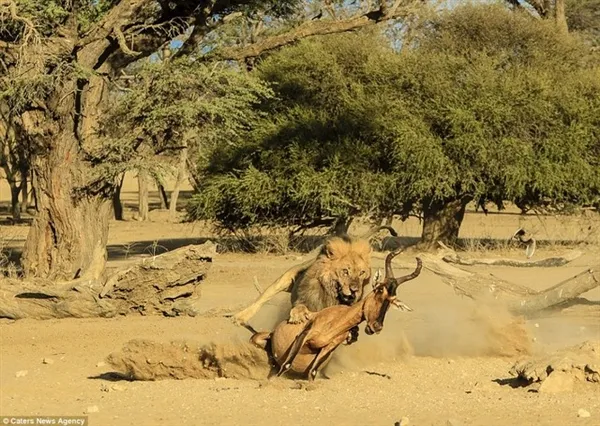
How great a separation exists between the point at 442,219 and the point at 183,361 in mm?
16633

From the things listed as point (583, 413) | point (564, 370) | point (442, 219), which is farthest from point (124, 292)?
point (442, 219)

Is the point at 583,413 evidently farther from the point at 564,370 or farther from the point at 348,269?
the point at 348,269

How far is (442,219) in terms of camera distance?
25.8m

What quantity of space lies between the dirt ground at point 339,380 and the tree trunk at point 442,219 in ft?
32.1

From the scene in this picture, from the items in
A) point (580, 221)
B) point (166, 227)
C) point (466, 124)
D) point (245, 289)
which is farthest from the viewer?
point (166, 227)

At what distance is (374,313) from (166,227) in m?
31.6

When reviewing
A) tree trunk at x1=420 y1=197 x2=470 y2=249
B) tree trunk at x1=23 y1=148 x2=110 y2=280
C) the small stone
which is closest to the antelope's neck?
the small stone

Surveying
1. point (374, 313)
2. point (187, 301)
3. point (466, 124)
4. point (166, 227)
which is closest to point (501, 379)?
point (374, 313)

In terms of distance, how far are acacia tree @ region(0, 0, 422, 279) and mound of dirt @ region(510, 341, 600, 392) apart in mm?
9099

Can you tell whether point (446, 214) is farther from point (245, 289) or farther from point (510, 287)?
point (510, 287)

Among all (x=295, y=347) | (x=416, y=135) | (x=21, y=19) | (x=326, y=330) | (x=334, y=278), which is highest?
(x=21, y=19)

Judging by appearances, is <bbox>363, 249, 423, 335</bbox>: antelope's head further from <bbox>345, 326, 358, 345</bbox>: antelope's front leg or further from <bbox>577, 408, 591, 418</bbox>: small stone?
<bbox>577, 408, 591, 418</bbox>: small stone

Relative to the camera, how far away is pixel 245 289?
18.7 m

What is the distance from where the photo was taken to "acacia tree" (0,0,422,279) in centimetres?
1688
